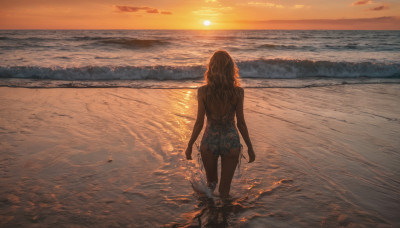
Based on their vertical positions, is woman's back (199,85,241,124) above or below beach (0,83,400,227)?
above

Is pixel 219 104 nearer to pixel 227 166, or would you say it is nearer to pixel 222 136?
pixel 222 136

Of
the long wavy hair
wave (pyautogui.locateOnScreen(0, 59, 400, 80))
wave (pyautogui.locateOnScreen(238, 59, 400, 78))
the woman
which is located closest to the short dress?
the woman

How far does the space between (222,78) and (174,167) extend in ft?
6.76

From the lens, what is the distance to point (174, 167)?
13.3 ft

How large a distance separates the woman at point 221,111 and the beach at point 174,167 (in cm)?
69

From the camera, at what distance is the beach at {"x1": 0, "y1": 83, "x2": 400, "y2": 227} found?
9.62 ft

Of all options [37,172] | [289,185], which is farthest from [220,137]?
[37,172]

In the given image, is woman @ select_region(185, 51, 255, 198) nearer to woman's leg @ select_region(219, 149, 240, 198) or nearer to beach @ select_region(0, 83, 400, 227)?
woman's leg @ select_region(219, 149, 240, 198)

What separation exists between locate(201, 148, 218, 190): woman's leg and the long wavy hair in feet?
2.11

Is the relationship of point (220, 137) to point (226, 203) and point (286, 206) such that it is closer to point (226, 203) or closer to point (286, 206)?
point (226, 203)

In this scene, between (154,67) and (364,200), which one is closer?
(364,200)

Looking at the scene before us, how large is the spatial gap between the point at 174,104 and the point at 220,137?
498cm

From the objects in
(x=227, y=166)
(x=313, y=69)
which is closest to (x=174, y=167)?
(x=227, y=166)

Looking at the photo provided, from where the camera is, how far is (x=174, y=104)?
300 inches
